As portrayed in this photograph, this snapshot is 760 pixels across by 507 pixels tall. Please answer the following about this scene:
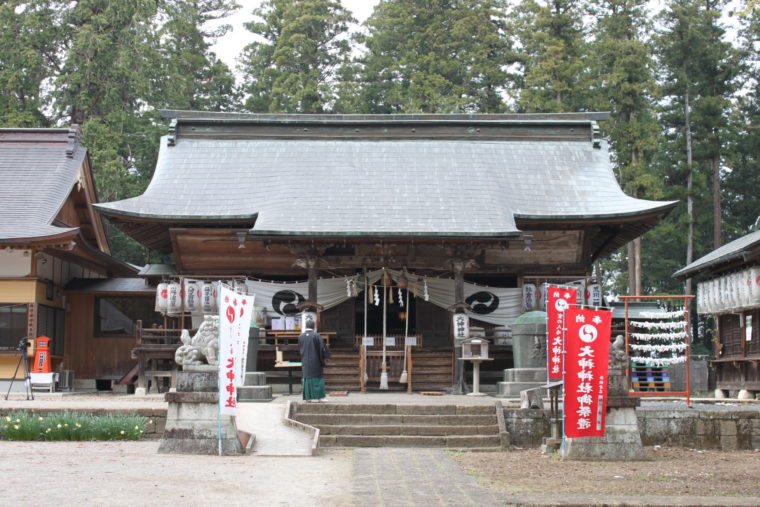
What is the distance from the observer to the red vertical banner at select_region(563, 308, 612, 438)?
429 inches

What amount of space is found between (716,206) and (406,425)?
25459mm

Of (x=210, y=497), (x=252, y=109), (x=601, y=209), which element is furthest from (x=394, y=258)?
(x=252, y=109)

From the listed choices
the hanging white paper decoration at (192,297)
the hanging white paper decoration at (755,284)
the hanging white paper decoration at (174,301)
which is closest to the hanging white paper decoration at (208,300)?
the hanging white paper decoration at (192,297)

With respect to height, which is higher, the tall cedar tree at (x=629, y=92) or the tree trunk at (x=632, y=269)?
the tall cedar tree at (x=629, y=92)

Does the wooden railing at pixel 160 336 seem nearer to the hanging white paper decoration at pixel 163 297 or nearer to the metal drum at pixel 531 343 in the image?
the hanging white paper decoration at pixel 163 297

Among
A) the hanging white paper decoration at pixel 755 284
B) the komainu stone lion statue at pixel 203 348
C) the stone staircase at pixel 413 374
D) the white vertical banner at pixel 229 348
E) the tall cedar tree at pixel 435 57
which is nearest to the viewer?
the white vertical banner at pixel 229 348

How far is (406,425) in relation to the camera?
13.0 meters

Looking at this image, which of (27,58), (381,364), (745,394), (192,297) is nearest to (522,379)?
(381,364)

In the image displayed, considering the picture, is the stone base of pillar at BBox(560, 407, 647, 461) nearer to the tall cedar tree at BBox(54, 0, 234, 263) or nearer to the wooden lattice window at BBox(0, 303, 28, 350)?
the wooden lattice window at BBox(0, 303, 28, 350)

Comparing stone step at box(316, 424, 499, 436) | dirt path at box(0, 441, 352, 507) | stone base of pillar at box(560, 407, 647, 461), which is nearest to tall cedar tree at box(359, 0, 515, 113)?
stone step at box(316, 424, 499, 436)

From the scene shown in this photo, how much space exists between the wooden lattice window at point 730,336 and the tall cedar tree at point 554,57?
1289 centimetres

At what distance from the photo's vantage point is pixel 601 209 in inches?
771

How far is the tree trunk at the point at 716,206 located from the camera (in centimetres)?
3372

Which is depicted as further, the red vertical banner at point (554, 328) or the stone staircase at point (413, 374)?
the stone staircase at point (413, 374)
